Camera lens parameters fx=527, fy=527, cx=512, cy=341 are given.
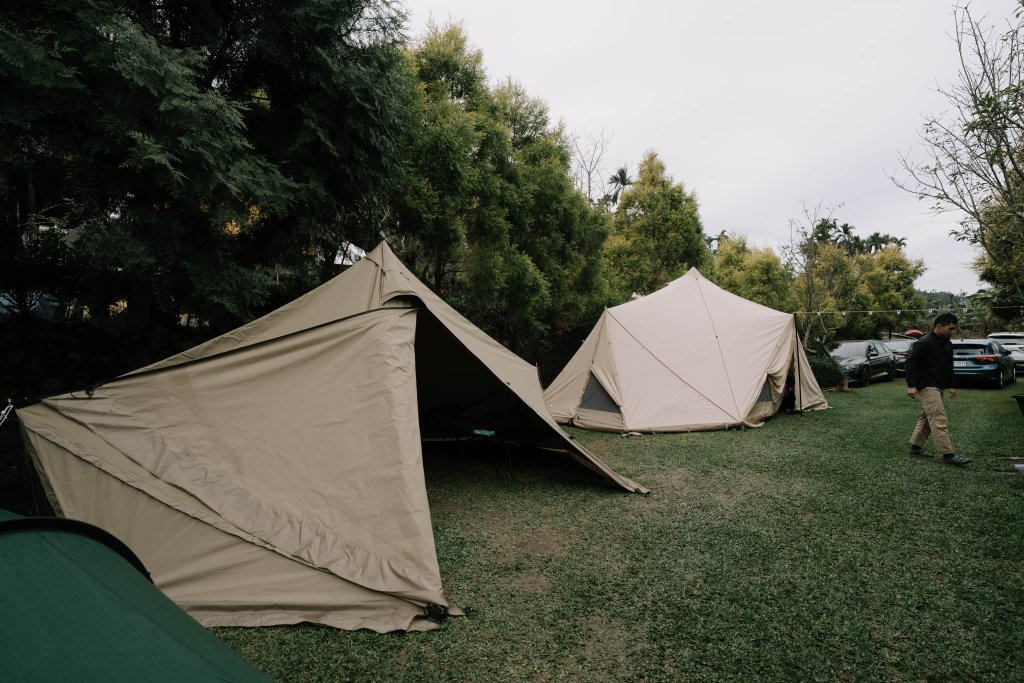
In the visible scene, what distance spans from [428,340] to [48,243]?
14.8 ft

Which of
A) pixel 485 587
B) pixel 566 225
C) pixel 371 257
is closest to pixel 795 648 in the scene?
pixel 485 587

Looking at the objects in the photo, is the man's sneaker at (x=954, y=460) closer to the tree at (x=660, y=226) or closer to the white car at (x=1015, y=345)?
the tree at (x=660, y=226)

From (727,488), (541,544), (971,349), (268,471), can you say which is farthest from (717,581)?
(971,349)

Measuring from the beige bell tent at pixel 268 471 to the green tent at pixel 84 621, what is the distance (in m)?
1.78

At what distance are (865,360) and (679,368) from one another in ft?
29.8

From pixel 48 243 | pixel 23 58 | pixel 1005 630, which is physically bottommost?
pixel 1005 630

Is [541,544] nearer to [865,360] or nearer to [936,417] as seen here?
[936,417]

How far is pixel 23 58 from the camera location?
349 centimetres

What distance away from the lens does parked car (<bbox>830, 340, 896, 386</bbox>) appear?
1421 cm

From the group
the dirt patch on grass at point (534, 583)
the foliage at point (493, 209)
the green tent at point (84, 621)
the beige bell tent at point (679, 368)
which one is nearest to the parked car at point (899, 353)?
the beige bell tent at point (679, 368)

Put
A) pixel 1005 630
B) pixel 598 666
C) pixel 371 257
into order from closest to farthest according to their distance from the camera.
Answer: pixel 598 666 < pixel 1005 630 < pixel 371 257

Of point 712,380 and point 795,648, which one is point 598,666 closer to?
point 795,648

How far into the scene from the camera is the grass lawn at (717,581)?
2512 millimetres

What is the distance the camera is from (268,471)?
3.44 m
